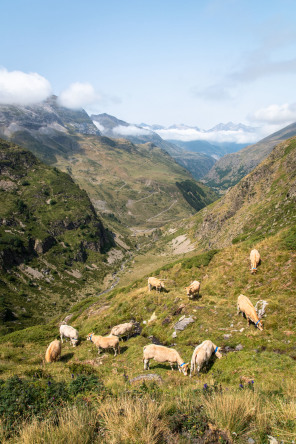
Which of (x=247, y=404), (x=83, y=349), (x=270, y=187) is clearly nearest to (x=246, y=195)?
(x=270, y=187)

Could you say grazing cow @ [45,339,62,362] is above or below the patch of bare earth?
above

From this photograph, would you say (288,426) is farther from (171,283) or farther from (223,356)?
(171,283)

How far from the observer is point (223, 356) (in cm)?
1509

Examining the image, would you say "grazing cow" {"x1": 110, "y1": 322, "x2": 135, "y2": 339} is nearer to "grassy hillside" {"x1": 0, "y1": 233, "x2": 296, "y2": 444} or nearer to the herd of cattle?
the herd of cattle

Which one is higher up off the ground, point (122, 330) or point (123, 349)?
point (122, 330)

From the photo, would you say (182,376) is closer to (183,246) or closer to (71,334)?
(71,334)

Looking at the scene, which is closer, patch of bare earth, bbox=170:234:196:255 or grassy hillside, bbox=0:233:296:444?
grassy hillside, bbox=0:233:296:444

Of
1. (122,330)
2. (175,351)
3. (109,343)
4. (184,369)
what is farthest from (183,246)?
(184,369)

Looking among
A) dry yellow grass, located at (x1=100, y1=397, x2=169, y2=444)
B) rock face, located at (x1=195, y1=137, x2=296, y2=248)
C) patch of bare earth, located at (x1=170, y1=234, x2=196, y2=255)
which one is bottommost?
patch of bare earth, located at (x1=170, y1=234, x2=196, y2=255)

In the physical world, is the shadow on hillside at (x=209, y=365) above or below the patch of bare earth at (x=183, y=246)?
above

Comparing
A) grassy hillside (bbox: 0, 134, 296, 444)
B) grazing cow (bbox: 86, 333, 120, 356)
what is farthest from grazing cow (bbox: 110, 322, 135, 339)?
grazing cow (bbox: 86, 333, 120, 356)

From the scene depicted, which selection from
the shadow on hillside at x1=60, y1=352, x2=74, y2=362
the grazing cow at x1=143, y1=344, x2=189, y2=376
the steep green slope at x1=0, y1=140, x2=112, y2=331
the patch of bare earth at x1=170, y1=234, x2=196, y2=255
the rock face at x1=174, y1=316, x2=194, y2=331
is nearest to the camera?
the grazing cow at x1=143, y1=344, x2=189, y2=376

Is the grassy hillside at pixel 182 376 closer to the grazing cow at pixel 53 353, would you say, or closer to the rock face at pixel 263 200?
the grazing cow at pixel 53 353

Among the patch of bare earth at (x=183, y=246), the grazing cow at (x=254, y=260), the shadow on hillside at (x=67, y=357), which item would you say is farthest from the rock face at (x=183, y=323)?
the patch of bare earth at (x=183, y=246)
